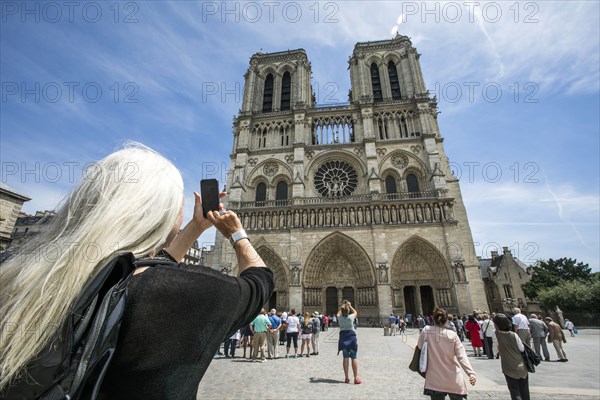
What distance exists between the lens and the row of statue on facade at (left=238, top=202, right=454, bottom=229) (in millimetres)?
18766

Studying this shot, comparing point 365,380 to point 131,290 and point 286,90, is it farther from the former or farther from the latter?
point 286,90

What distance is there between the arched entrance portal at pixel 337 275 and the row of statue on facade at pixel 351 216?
1319 mm

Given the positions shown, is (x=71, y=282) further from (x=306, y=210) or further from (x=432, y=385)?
(x=306, y=210)

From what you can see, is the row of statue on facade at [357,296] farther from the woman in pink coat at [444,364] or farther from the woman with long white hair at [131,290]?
the woman with long white hair at [131,290]

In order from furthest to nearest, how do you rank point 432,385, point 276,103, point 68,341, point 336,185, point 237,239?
point 276,103 < point 336,185 < point 432,385 < point 237,239 < point 68,341

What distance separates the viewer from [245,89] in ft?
88.3

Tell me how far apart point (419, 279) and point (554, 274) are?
16139 mm

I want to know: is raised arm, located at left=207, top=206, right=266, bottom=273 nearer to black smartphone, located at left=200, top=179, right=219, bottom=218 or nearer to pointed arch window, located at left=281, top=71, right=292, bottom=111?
black smartphone, located at left=200, top=179, right=219, bottom=218

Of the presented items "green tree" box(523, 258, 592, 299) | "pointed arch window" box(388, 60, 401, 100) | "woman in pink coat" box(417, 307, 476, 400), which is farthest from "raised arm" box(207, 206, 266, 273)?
"green tree" box(523, 258, 592, 299)

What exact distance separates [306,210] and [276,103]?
1130 centimetres

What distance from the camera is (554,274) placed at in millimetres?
25391

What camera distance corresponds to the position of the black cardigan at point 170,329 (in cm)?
75

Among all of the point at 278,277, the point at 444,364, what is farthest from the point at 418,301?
the point at 444,364

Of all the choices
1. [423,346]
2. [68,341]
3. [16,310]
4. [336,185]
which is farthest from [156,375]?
[336,185]
